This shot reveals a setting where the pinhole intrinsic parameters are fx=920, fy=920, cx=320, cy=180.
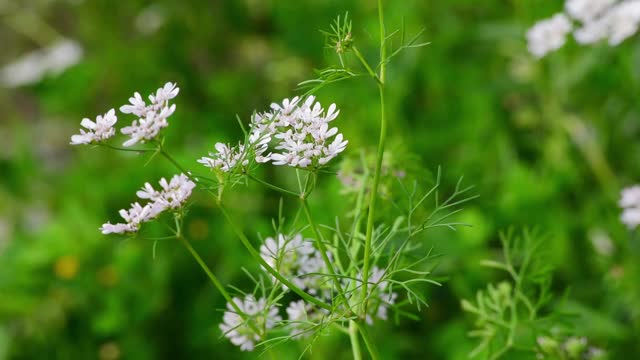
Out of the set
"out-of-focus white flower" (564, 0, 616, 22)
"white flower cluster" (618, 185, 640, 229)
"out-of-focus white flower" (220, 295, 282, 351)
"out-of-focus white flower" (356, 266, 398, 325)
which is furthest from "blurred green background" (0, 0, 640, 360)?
"out-of-focus white flower" (220, 295, 282, 351)

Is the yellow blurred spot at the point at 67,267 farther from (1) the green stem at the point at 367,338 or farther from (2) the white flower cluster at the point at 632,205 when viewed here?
(1) the green stem at the point at 367,338

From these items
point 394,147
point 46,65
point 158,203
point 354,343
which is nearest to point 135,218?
point 158,203

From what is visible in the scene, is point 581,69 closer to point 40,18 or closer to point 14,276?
point 14,276

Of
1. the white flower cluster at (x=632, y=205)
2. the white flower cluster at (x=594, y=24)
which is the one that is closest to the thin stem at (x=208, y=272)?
the white flower cluster at (x=632, y=205)

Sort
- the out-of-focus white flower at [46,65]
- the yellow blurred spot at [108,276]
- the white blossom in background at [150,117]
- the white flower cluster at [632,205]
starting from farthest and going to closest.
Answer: the out-of-focus white flower at [46,65] < the yellow blurred spot at [108,276] < the white flower cluster at [632,205] < the white blossom in background at [150,117]

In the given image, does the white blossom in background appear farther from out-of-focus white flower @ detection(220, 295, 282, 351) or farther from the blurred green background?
the blurred green background
